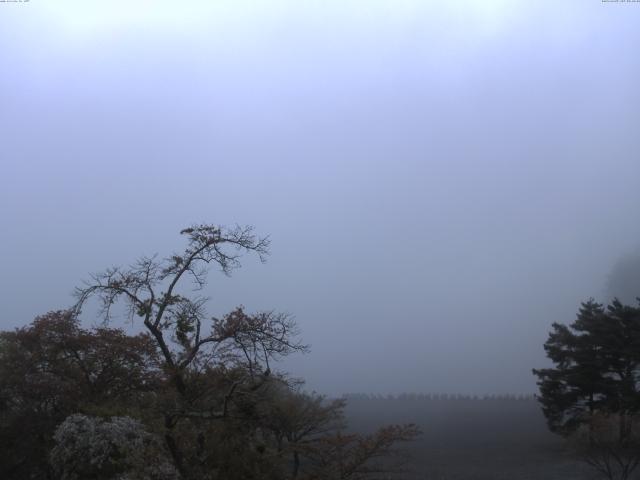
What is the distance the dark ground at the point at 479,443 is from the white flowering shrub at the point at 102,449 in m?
10.3

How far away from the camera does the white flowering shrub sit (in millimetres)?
9367

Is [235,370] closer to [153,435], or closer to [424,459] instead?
[153,435]

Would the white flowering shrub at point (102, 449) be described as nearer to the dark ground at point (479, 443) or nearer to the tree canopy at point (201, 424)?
the tree canopy at point (201, 424)

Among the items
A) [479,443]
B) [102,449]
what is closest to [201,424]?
[102,449]

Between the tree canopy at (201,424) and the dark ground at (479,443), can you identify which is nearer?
the tree canopy at (201,424)

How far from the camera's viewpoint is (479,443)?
3228 cm

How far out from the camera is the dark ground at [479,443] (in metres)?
23.1

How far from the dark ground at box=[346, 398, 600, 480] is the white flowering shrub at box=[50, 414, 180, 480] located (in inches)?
404

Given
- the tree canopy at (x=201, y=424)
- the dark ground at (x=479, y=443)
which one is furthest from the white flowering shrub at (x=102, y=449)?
the dark ground at (x=479, y=443)

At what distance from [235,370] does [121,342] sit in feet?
28.9

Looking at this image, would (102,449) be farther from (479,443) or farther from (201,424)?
(479,443)

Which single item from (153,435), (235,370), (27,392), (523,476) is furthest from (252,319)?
(523,476)

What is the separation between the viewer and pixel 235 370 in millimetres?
9984

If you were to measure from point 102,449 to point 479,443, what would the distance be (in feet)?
85.6
